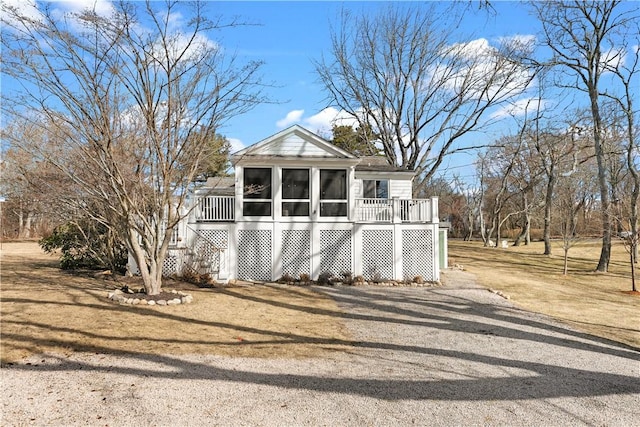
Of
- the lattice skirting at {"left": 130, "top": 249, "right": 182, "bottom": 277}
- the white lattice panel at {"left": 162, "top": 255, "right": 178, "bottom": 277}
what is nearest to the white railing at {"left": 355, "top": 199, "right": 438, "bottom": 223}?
the lattice skirting at {"left": 130, "top": 249, "right": 182, "bottom": 277}

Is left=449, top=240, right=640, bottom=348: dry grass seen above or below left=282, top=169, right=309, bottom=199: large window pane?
below

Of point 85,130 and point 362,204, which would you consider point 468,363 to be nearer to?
point 85,130

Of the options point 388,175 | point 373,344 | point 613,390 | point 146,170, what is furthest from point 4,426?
point 388,175

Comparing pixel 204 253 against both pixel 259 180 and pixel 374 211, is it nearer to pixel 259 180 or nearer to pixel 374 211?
pixel 259 180

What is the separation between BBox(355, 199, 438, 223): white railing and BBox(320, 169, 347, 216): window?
606 mm

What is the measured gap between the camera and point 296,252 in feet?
47.0

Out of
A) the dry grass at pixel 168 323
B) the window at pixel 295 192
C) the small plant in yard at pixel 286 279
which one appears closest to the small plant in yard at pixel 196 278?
the dry grass at pixel 168 323

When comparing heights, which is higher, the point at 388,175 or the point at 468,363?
the point at 388,175

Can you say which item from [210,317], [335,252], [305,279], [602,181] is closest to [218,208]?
[305,279]

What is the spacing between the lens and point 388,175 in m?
17.0

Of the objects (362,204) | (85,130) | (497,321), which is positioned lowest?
(497,321)

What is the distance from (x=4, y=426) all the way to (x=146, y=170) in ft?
23.7

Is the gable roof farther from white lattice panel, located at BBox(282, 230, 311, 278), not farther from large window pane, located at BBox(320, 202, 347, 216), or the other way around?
white lattice panel, located at BBox(282, 230, 311, 278)

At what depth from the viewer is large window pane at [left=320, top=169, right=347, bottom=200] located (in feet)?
48.4
